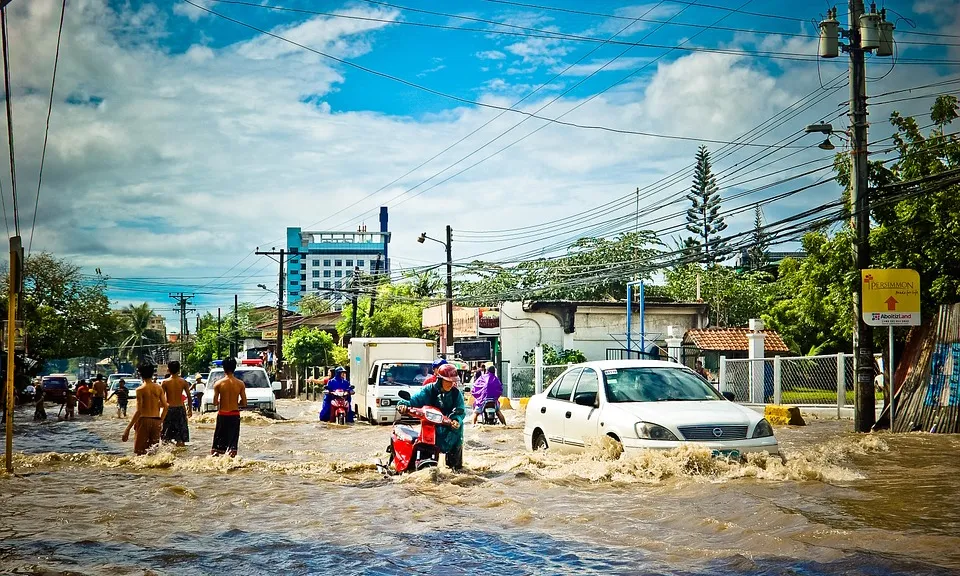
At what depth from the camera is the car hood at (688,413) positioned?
35.5ft

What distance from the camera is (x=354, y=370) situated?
2872 cm

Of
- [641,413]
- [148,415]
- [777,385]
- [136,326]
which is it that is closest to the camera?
[641,413]

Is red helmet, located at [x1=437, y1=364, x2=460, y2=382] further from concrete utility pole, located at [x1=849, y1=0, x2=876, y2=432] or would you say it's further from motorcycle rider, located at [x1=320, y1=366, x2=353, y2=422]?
motorcycle rider, located at [x1=320, y1=366, x2=353, y2=422]

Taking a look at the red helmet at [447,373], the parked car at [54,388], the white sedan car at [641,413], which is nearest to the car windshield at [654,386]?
the white sedan car at [641,413]

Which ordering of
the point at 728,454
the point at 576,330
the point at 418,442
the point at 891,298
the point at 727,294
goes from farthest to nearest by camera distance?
the point at 727,294
the point at 576,330
the point at 891,298
the point at 418,442
the point at 728,454

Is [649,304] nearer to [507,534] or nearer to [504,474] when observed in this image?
[504,474]

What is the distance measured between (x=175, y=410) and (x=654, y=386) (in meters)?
7.81

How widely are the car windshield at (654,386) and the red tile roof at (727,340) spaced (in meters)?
24.5

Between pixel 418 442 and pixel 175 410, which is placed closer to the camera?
pixel 418 442

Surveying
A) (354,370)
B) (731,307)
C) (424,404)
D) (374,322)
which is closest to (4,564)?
(424,404)

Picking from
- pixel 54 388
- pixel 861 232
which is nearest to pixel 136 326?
pixel 54 388

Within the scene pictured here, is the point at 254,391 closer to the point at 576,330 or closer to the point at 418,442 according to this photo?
the point at 576,330

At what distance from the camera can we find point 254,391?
98.3 ft

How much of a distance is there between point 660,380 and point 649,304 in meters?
31.7
